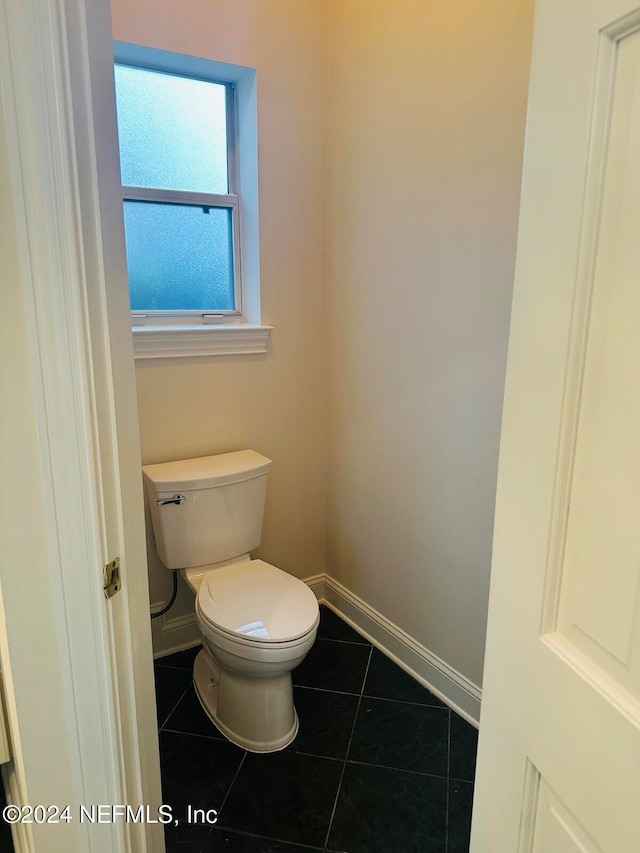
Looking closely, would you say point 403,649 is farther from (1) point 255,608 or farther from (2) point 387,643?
(1) point 255,608

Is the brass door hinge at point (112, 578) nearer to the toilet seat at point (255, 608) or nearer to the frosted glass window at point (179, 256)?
the toilet seat at point (255, 608)

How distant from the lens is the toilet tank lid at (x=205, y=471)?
1854 millimetres

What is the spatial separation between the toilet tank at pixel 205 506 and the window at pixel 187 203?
424 millimetres

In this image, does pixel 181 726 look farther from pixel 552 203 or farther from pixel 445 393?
pixel 552 203

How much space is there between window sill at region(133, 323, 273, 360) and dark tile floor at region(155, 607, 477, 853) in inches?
47.0

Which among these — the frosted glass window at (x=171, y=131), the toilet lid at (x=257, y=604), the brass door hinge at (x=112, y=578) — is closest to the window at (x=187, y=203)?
the frosted glass window at (x=171, y=131)

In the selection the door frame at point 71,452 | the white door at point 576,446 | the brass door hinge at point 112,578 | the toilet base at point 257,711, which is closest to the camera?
the white door at point 576,446

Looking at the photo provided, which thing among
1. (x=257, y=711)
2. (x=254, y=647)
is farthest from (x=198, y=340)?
(x=257, y=711)

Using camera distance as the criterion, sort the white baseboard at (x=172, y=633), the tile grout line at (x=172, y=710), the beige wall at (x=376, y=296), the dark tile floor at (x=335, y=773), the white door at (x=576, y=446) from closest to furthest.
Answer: the white door at (x=576, y=446), the dark tile floor at (x=335, y=773), the beige wall at (x=376, y=296), the tile grout line at (x=172, y=710), the white baseboard at (x=172, y=633)

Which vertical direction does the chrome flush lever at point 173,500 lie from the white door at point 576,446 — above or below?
below

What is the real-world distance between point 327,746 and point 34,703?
1125 mm

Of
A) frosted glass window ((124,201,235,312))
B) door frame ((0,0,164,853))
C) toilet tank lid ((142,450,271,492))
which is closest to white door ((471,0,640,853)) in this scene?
door frame ((0,0,164,853))

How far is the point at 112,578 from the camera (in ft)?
2.83

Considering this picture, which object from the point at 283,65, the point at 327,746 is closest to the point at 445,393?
the point at 327,746
